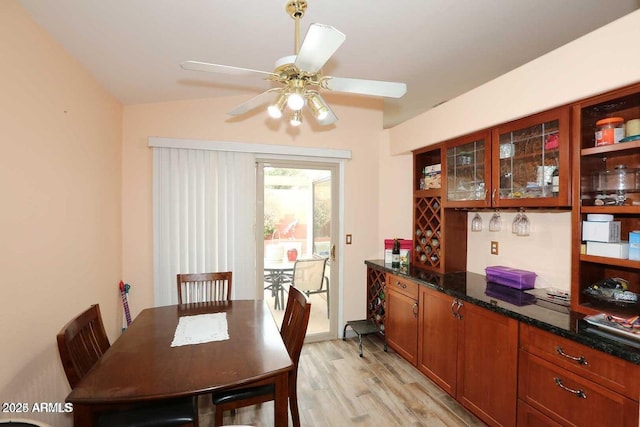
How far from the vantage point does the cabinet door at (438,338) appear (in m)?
2.20

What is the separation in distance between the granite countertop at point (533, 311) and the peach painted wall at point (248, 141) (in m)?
0.83

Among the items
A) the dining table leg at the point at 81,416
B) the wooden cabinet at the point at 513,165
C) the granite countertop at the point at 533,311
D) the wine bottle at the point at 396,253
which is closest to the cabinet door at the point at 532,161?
the wooden cabinet at the point at 513,165

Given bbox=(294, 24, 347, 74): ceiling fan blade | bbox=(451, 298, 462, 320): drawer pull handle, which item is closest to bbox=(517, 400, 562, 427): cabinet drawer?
bbox=(451, 298, 462, 320): drawer pull handle

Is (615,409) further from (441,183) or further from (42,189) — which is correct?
(42,189)

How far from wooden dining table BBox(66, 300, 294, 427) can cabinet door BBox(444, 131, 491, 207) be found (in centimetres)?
184

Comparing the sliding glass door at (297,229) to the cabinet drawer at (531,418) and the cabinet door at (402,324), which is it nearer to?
the cabinet door at (402,324)

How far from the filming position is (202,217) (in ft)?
9.56

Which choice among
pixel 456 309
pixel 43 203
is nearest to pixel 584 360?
pixel 456 309

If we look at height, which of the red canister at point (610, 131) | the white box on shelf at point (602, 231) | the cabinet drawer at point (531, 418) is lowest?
the cabinet drawer at point (531, 418)

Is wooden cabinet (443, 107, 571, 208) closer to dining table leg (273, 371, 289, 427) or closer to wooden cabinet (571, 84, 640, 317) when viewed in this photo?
wooden cabinet (571, 84, 640, 317)

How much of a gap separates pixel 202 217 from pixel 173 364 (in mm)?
1717

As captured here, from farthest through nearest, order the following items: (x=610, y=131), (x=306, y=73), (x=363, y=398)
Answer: (x=363, y=398) → (x=610, y=131) → (x=306, y=73)

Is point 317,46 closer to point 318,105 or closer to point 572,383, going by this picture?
point 318,105

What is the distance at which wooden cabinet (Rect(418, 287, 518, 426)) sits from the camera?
177 centimetres
